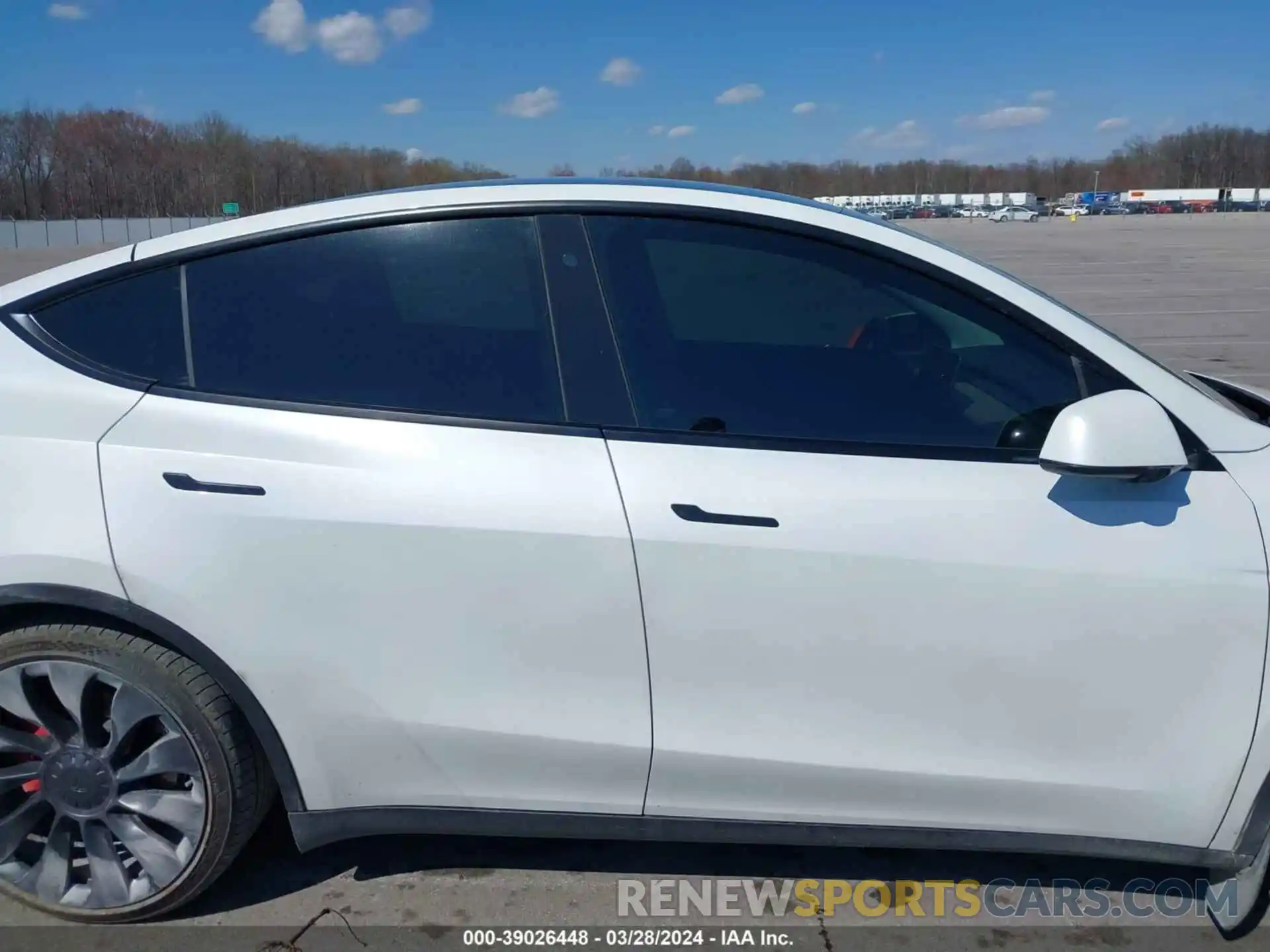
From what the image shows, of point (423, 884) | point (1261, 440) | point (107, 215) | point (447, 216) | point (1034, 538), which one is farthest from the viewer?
point (107, 215)

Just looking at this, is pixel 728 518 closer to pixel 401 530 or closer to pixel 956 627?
pixel 956 627

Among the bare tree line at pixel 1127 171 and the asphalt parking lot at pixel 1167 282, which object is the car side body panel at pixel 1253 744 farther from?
the bare tree line at pixel 1127 171

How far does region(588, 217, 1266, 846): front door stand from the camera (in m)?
1.98

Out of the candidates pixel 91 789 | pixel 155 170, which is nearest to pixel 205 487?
pixel 91 789

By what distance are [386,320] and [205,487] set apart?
1.81 ft

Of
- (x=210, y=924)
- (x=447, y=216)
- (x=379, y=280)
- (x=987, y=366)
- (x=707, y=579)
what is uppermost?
(x=447, y=216)

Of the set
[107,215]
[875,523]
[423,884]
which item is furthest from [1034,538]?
[107,215]

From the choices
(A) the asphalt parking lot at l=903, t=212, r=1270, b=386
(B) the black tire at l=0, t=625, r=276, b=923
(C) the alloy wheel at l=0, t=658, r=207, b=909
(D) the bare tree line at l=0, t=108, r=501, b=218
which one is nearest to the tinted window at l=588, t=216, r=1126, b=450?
(A) the asphalt parking lot at l=903, t=212, r=1270, b=386

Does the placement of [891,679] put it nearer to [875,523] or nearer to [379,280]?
[875,523]

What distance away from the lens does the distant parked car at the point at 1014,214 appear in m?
74.8

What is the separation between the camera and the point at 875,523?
6.55ft

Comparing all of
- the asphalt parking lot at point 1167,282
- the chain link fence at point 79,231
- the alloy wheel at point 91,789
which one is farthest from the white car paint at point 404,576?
the chain link fence at point 79,231

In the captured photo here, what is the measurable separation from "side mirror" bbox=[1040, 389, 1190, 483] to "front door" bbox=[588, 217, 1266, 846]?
87mm

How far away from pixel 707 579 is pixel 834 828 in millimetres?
687
